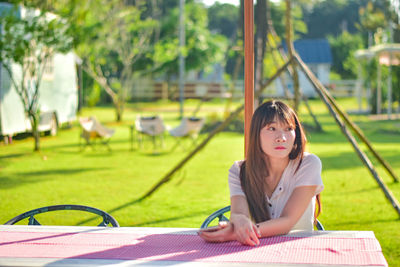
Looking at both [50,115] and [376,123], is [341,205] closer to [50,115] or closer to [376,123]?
[50,115]

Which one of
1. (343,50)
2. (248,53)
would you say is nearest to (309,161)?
(248,53)

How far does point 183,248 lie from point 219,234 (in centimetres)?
14

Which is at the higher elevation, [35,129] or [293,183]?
[293,183]

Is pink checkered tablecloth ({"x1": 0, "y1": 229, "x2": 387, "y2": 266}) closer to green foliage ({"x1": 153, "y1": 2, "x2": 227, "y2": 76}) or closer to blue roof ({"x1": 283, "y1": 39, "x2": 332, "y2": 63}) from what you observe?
green foliage ({"x1": 153, "y1": 2, "x2": 227, "y2": 76})

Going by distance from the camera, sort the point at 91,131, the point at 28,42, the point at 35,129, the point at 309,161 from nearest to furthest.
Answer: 1. the point at 309,161
2. the point at 28,42
3. the point at 35,129
4. the point at 91,131

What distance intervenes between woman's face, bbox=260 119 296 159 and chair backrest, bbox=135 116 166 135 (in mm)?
9987

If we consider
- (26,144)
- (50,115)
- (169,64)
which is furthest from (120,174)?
(169,64)

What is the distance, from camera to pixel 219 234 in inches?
85.1

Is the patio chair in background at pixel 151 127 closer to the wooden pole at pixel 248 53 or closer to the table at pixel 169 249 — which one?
the wooden pole at pixel 248 53

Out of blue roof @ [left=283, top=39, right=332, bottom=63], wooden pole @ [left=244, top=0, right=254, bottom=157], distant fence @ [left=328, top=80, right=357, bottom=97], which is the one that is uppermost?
blue roof @ [left=283, top=39, right=332, bottom=63]

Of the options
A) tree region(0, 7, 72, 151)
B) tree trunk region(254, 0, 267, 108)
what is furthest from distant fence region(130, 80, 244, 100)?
tree trunk region(254, 0, 267, 108)

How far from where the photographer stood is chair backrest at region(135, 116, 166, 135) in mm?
12453

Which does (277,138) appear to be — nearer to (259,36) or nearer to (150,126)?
(259,36)

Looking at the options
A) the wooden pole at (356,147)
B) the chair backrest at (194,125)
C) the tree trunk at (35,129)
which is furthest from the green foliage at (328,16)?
the wooden pole at (356,147)
